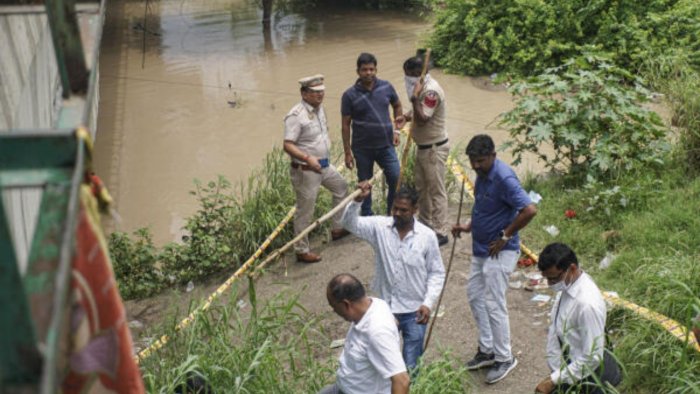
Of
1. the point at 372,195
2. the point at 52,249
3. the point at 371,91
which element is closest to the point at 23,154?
the point at 52,249

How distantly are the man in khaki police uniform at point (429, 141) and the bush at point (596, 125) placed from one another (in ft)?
3.34

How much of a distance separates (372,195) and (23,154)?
5.99 meters

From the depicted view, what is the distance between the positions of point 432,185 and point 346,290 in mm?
3148

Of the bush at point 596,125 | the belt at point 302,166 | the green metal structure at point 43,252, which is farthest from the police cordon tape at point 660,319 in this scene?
the green metal structure at point 43,252

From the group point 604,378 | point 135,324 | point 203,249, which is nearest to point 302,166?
point 203,249

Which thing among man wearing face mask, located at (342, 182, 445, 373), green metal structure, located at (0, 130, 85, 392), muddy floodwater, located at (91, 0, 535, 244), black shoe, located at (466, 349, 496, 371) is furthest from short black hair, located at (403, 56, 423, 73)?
green metal structure, located at (0, 130, 85, 392)

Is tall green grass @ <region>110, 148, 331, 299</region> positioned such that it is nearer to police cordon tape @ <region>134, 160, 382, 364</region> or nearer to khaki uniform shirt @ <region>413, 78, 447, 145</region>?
police cordon tape @ <region>134, 160, 382, 364</region>

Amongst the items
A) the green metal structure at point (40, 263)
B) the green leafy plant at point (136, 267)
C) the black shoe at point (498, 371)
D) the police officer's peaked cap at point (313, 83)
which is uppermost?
the green metal structure at point (40, 263)

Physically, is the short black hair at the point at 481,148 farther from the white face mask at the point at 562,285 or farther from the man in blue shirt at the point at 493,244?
the white face mask at the point at 562,285

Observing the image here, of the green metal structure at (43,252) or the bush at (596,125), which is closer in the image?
the green metal structure at (43,252)

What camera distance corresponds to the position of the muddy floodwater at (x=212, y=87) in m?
10.7

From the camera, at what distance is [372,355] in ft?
12.4

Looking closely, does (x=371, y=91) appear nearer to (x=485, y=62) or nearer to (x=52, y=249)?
(x=52, y=249)

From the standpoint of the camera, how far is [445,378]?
456 cm
